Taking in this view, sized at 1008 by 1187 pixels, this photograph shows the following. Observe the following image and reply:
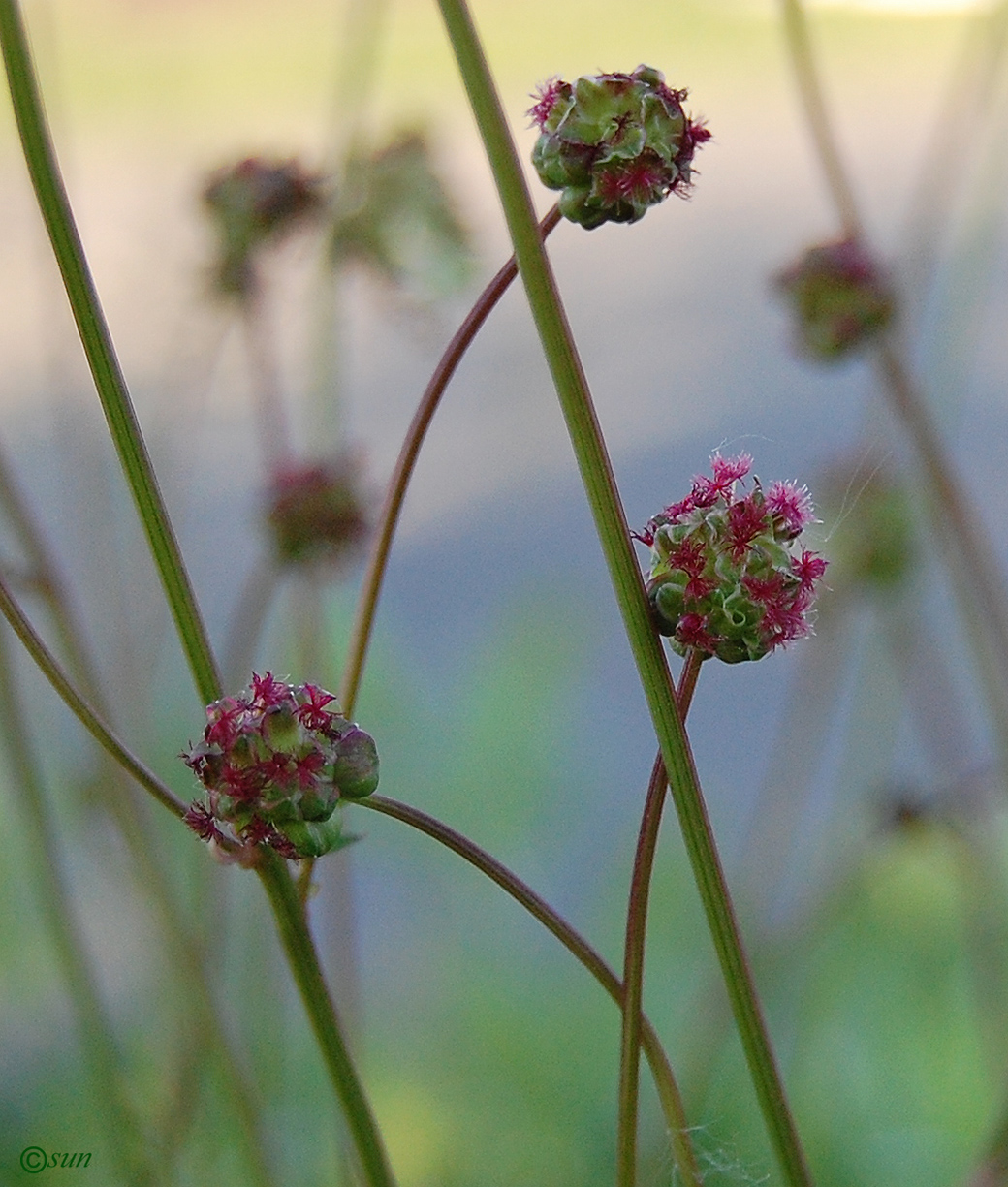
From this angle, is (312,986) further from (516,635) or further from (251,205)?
(516,635)

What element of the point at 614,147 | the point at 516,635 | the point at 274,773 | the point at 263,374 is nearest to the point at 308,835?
the point at 274,773

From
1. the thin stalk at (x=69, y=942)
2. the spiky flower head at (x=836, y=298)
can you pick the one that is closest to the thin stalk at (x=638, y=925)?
the thin stalk at (x=69, y=942)

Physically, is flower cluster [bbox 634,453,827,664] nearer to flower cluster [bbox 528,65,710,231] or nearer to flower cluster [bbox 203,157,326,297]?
flower cluster [bbox 528,65,710,231]

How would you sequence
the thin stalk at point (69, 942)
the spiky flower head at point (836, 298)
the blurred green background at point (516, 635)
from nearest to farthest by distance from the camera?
the thin stalk at point (69, 942)
the spiky flower head at point (836, 298)
the blurred green background at point (516, 635)

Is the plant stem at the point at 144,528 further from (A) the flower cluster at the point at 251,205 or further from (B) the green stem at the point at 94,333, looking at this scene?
(A) the flower cluster at the point at 251,205

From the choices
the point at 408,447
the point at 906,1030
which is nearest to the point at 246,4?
the point at 906,1030

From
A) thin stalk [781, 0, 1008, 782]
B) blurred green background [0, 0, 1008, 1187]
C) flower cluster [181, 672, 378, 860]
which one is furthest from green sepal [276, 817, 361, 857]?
thin stalk [781, 0, 1008, 782]
